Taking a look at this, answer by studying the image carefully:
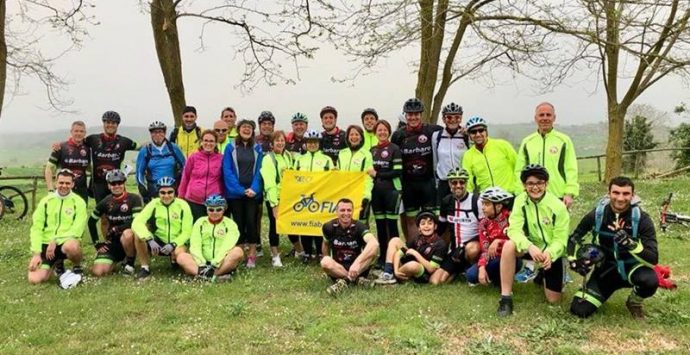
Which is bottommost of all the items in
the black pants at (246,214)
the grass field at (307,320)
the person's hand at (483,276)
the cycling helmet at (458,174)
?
the grass field at (307,320)

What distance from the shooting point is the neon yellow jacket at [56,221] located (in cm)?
930

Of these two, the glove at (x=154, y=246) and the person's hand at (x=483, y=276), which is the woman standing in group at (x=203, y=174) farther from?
the person's hand at (x=483, y=276)

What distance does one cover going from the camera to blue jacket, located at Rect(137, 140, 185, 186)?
10266 millimetres


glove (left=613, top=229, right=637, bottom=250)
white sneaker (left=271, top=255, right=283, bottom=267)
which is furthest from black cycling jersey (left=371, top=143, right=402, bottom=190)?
glove (left=613, top=229, right=637, bottom=250)

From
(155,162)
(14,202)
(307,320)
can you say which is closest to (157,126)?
(155,162)

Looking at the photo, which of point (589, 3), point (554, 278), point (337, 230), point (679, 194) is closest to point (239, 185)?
point (337, 230)

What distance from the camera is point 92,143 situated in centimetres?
1073

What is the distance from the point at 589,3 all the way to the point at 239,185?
10.9 metres

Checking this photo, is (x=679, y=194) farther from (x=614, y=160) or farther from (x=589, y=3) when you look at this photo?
(x=589, y=3)

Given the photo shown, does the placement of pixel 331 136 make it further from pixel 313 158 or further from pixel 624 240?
pixel 624 240

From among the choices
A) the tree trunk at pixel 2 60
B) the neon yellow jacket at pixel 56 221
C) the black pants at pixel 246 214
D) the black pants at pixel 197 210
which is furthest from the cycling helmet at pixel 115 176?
the tree trunk at pixel 2 60

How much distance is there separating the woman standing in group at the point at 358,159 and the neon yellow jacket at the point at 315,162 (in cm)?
25

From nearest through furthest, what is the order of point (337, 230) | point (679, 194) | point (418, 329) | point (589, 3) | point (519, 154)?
point (418, 329) → point (519, 154) → point (337, 230) → point (589, 3) → point (679, 194)

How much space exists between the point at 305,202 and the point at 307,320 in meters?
3.41
